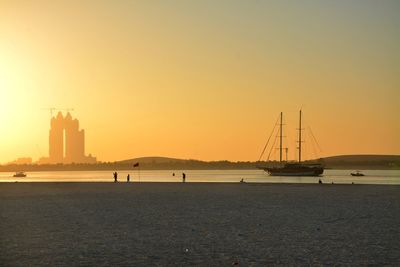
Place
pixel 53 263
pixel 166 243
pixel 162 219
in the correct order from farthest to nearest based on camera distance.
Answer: pixel 162 219 < pixel 166 243 < pixel 53 263

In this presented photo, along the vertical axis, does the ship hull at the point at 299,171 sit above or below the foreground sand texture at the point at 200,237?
above

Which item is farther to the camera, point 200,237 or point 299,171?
point 299,171

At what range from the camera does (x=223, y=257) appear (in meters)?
21.3

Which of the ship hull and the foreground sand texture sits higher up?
the ship hull

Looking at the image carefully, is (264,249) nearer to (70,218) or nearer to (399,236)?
(399,236)

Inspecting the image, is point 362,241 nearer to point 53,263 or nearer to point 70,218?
point 53,263

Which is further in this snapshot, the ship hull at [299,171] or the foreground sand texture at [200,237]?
the ship hull at [299,171]

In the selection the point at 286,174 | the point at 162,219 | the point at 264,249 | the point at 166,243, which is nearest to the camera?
the point at 264,249

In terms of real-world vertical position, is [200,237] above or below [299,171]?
below

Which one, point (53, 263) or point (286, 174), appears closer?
point (53, 263)

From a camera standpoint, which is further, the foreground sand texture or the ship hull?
the ship hull

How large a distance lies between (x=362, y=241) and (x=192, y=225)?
991cm

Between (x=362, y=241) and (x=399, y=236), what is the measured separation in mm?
2836

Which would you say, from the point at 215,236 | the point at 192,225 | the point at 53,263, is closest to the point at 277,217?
the point at 192,225
